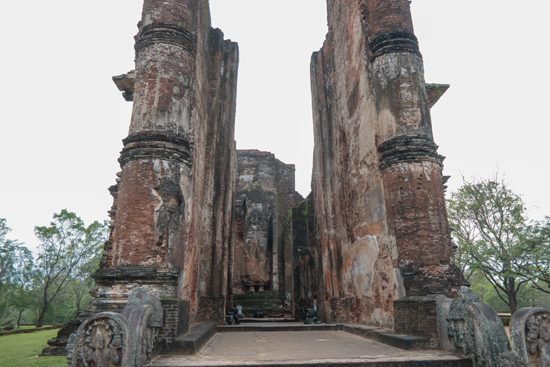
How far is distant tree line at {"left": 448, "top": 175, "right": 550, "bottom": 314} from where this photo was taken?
1513 centimetres

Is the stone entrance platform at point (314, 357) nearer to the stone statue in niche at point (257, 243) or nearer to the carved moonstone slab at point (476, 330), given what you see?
the carved moonstone slab at point (476, 330)

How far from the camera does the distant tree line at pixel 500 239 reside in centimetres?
1513

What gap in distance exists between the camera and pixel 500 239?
1691cm

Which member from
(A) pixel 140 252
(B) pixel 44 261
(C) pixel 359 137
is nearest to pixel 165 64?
(A) pixel 140 252

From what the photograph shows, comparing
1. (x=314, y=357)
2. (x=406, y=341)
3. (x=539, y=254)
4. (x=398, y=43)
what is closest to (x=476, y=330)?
(x=406, y=341)

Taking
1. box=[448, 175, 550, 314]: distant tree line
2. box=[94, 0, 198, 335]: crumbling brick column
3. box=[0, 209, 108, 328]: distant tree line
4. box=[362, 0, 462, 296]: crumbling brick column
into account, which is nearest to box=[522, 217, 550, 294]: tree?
box=[448, 175, 550, 314]: distant tree line

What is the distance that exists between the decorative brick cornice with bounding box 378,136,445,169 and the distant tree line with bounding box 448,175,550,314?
973 cm

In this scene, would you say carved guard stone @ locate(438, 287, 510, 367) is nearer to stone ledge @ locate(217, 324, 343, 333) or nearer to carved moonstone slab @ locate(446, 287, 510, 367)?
carved moonstone slab @ locate(446, 287, 510, 367)

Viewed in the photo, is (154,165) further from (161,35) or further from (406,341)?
(406,341)

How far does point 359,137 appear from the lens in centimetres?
803

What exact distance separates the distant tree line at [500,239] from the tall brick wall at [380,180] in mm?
7888

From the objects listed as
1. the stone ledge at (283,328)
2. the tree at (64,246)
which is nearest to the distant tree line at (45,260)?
the tree at (64,246)

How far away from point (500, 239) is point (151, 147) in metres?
17.2

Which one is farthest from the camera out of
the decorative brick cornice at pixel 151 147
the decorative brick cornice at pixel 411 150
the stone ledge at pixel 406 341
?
the decorative brick cornice at pixel 411 150
